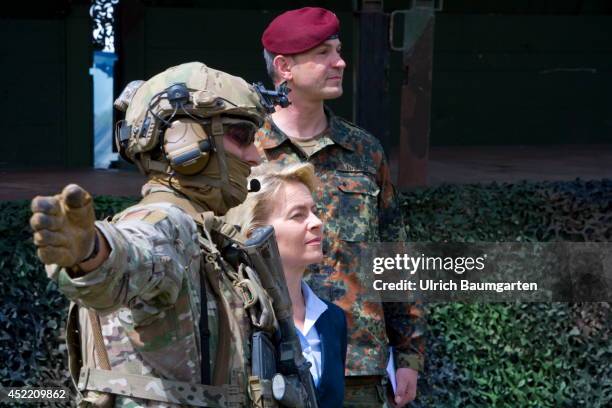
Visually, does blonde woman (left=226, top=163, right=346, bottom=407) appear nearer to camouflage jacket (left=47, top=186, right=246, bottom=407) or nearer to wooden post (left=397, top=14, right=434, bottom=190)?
camouflage jacket (left=47, top=186, right=246, bottom=407)

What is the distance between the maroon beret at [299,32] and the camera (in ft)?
14.6

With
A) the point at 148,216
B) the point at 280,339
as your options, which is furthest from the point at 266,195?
the point at 148,216

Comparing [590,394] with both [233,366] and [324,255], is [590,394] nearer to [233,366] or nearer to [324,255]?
[324,255]

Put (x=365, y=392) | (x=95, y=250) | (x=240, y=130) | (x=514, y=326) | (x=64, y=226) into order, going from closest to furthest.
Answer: (x=64, y=226) → (x=95, y=250) → (x=240, y=130) → (x=365, y=392) → (x=514, y=326)

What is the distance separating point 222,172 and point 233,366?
1.31 ft

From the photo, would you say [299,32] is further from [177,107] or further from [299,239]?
[177,107]

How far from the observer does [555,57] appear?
1045 centimetres

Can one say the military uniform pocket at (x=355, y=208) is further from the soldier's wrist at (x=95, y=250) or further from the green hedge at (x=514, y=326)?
the soldier's wrist at (x=95, y=250)

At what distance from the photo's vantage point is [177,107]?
2602 millimetres

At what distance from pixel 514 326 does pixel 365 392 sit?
1.99 m

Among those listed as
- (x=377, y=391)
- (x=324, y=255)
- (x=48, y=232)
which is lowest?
(x=377, y=391)

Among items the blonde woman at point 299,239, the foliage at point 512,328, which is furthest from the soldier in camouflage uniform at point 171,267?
the foliage at point 512,328

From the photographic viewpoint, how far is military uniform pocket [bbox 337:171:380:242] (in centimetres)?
433

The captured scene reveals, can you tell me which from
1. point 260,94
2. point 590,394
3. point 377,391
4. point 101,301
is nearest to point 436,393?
point 590,394
